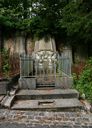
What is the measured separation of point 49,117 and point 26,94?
2.62 meters

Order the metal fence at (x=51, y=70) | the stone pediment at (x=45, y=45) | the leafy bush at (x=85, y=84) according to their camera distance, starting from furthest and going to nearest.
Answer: the stone pediment at (x=45, y=45)
the metal fence at (x=51, y=70)
the leafy bush at (x=85, y=84)

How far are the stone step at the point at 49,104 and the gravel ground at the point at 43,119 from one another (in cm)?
27

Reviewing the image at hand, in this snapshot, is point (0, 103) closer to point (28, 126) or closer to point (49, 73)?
point (28, 126)

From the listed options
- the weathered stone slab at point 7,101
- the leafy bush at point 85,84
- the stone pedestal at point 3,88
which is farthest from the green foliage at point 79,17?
the weathered stone slab at point 7,101

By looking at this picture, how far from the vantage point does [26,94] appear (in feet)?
30.1

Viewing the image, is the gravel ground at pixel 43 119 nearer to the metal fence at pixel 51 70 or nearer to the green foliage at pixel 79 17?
the metal fence at pixel 51 70

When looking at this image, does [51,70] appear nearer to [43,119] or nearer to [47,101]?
[47,101]

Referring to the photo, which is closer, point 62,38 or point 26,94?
point 26,94

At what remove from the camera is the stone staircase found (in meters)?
7.66

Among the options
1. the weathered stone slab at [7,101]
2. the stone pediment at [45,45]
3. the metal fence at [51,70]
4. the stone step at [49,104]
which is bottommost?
the stone step at [49,104]

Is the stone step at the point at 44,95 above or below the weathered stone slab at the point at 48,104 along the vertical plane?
above

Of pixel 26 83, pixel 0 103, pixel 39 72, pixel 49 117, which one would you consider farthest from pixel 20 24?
pixel 49 117

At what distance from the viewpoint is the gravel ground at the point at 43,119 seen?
5965 millimetres

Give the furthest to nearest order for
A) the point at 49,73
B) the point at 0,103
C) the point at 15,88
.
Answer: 1. the point at 49,73
2. the point at 15,88
3. the point at 0,103
